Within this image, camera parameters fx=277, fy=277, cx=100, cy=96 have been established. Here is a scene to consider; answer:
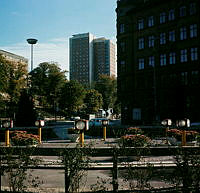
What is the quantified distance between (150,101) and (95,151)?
39.4 metres

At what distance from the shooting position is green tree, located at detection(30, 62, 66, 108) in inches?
2309

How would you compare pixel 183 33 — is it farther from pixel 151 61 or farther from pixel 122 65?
pixel 122 65

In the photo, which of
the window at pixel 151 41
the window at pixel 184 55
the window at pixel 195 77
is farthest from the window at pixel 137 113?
the window at pixel 151 41

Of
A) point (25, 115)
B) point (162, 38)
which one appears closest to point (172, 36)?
point (162, 38)

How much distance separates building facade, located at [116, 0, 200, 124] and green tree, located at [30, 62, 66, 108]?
16.1 m

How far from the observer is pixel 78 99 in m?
65.4

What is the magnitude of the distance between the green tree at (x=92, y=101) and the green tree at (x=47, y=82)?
1071 inches

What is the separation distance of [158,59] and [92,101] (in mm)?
45306

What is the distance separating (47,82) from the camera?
58656 millimetres

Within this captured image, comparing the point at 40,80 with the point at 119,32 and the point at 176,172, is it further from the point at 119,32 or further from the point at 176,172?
the point at 176,172

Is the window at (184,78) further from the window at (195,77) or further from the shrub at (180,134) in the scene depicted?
the shrub at (180,134)

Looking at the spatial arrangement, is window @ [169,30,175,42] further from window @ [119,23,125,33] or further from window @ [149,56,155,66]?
window @ [119,23,125,33]

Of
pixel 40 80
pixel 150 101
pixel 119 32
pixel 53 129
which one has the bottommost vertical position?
pixel 53 129

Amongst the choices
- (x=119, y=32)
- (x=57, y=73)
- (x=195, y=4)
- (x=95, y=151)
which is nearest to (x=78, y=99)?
(x=57, y=73)
